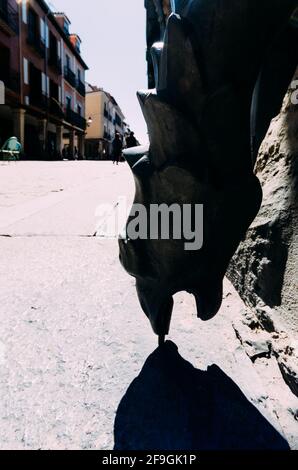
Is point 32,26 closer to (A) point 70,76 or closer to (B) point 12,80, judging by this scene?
(B) point 12,80

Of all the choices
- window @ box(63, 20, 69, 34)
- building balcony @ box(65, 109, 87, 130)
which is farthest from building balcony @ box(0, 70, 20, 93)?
window @ box(63, 20, 69, 34)

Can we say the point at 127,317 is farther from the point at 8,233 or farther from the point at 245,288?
the point at 8,233

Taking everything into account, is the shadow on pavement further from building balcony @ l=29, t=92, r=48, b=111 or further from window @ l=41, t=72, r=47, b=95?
window @ l=41, t=72, r=47, b=95

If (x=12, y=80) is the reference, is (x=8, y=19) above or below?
above

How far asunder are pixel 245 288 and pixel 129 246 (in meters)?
0.51

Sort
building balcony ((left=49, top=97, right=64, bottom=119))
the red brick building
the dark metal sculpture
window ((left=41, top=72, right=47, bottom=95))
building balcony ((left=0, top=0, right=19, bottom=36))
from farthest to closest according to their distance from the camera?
1. building balcony ((left=49, top=97, right=64, bottom=119))
2. window ((left=41, top=72, right=47, bottom=95))
3. the red brick building
4. building balcony ((left=0, top=0, right=19, bottom=36))
5. the dark metal sculpture

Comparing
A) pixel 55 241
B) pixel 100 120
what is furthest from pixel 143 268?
pixel 100 120

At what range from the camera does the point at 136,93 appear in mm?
475

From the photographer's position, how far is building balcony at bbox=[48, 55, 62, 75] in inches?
843

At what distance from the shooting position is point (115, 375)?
2.27 ft

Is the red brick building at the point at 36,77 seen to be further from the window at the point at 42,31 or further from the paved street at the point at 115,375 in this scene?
the paved street at the point at 115,375

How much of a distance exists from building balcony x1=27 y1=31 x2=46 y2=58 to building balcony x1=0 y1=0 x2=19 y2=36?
1.22 meters

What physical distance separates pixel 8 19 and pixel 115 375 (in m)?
18.8

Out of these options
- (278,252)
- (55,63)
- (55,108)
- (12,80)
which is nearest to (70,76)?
(55,63)
